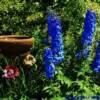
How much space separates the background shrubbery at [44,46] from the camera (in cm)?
580

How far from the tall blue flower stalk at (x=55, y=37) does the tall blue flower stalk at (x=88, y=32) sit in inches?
11.3

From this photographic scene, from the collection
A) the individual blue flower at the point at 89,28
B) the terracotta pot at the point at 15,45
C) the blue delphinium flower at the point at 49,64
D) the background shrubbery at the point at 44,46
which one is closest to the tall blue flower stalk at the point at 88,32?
the individual blue flower at the point at 89,28

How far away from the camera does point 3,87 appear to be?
249 inches

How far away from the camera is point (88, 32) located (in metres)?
5.79

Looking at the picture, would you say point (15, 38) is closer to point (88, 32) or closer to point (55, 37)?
point (55, 37)

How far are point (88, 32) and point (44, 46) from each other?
931mm

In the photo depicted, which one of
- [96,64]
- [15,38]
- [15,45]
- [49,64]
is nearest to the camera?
[49,64]

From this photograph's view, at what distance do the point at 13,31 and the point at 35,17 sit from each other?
43cm

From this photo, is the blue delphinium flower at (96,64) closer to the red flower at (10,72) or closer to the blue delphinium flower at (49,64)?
the blue delphinium flower at (49,64)

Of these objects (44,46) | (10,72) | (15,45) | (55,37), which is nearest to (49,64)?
(55,37)

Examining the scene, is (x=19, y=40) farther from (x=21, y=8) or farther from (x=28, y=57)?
(x=21, y=8)

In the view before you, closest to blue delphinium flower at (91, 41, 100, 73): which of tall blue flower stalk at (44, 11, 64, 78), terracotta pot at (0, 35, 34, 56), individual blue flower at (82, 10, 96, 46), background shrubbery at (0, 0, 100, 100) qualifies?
background shrubbery at (0, 0, 100, 100)

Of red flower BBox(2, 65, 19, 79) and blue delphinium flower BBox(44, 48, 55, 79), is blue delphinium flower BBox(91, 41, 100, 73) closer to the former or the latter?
blue delphinium flower BBox(44, 48, 55, 79)

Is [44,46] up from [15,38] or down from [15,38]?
down
